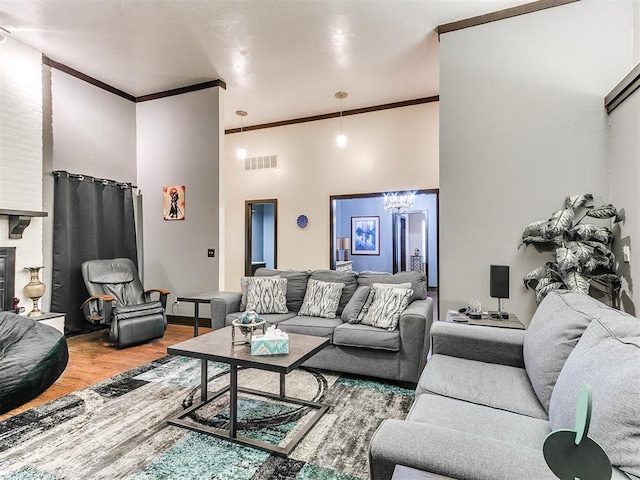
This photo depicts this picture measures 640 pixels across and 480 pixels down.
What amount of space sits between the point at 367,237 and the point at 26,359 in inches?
259

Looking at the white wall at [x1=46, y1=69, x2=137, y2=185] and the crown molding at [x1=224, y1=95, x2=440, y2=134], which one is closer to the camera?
the white wall at [x1=46, y1=69, x2=137, y2=185]

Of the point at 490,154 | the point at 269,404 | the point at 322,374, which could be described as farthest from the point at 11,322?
the point at 490,154

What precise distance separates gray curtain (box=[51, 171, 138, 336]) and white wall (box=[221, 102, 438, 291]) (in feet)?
5.52

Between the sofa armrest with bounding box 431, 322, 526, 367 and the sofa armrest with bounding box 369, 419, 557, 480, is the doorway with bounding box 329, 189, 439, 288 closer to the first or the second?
the sofa armrest with bounding box 431, 322, 526, 367

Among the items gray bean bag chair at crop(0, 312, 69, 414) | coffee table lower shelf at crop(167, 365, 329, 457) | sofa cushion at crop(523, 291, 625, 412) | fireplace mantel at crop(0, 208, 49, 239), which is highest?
fireplace mantel at crop(0, 208, 49, 239)

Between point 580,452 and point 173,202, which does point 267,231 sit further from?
point 580,452

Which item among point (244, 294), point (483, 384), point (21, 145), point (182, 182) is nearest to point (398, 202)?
point (244, 294)

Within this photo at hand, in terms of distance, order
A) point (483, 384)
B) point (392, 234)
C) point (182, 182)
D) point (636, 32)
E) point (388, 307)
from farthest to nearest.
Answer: point (392, 234) < point (182, 182) < point (388, 307) < point (636, 32) < point (483, 384)

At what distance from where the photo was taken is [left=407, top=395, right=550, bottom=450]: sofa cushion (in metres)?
1.39

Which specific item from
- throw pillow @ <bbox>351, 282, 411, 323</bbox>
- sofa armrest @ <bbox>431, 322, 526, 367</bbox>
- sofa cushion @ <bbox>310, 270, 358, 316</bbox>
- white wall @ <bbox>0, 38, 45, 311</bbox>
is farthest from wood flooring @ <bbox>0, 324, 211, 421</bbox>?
sofa armrest @ <bbox>431, 322, 526, 367</bbox>

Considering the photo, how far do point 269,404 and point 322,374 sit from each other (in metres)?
0.74

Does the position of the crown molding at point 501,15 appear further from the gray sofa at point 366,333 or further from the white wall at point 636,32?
the gray sofa at point 366,333

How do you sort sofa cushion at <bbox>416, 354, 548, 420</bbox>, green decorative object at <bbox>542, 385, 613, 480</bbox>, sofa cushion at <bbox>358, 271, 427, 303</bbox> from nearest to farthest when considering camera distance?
green decorative object at <bbox>542, 385, 613, 480</bbox>
sofa cushion at <bbox>416, 354, 548, 420</bbox>
sofa cushion at <bbox>358, 271, 427, 303</bbox>

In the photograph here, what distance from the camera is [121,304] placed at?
4555 millimetres
